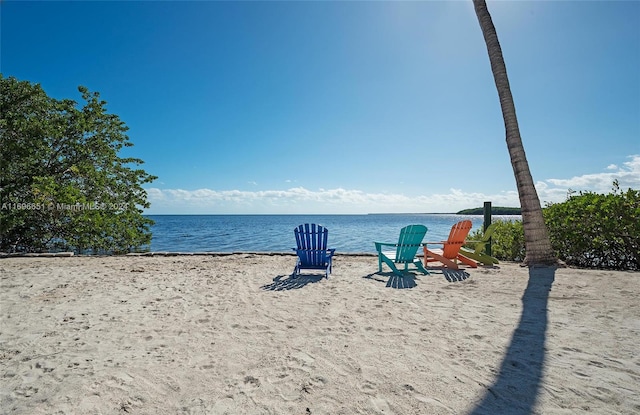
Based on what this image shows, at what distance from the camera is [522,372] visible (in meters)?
2.28

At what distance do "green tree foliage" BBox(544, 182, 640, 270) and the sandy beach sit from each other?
4.00ft

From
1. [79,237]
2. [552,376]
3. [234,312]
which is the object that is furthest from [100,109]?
[552,376]

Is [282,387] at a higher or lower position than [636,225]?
lower

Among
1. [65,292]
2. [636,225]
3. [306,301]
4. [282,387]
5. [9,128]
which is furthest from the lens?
[9,128]

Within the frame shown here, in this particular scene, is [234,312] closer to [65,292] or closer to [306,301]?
[306,301]

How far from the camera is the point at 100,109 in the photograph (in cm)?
1127

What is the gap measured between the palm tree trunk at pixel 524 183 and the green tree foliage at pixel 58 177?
40.3 feet

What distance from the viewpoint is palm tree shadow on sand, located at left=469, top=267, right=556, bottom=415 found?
1.88m

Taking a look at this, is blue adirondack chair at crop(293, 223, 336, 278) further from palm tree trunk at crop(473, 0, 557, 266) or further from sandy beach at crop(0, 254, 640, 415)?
palm tree trunk at crop(473, 0, 557, 266)

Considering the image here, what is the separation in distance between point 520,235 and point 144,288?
851cm

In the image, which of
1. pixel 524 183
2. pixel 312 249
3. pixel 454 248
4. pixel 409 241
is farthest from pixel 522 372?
pixel 524 183

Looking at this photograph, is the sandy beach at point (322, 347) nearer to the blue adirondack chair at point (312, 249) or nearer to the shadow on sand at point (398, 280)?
the shadow on sand at point (398, 280)

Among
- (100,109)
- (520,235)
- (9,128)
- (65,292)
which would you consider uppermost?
(100,109)

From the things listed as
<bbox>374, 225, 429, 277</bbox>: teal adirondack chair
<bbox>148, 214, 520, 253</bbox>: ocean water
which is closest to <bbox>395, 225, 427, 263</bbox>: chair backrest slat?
<bbox>374, 225, 429, 277</bbox>: teal adirondack chair
